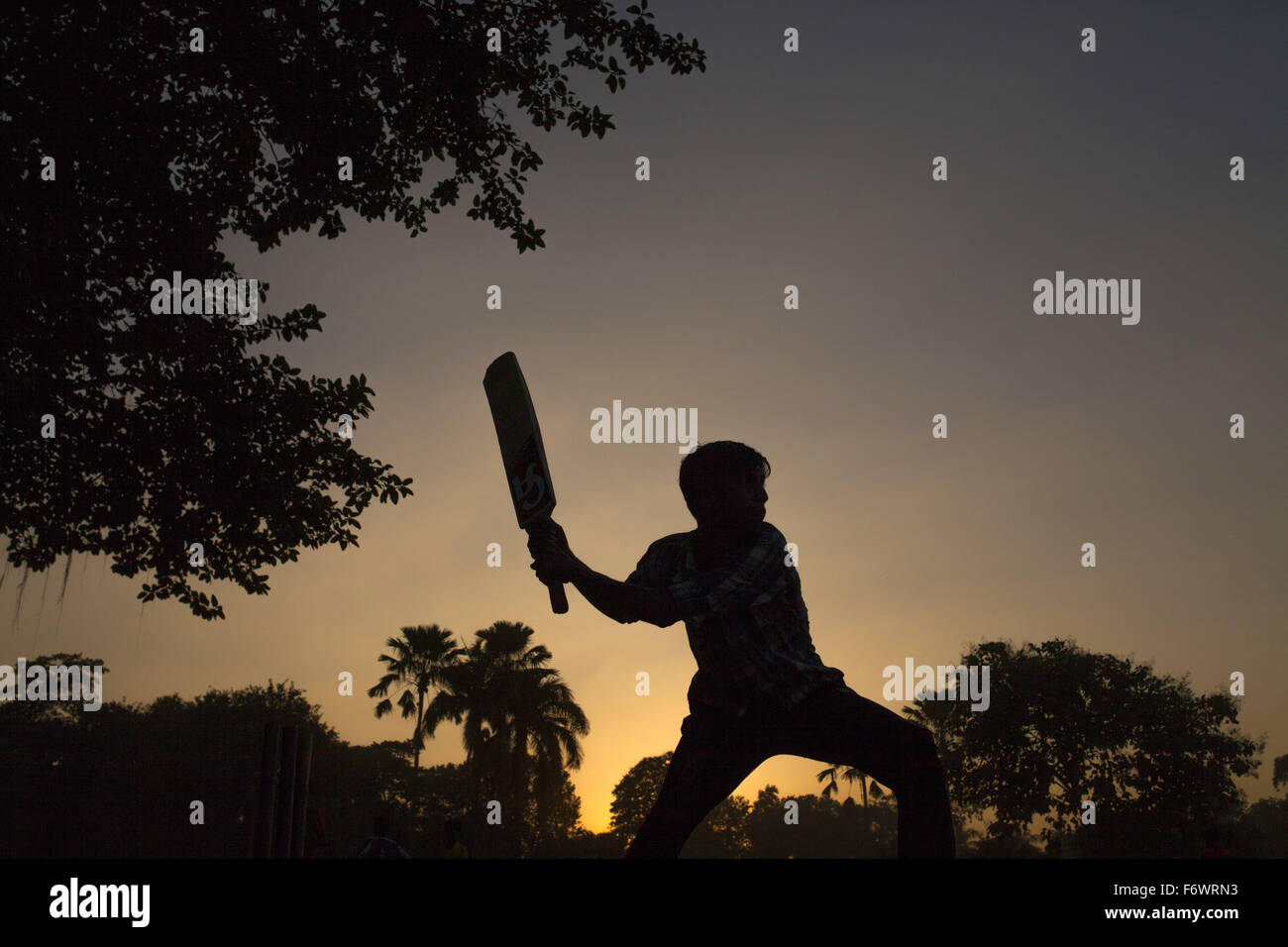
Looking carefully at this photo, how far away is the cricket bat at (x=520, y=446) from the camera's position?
371 cm

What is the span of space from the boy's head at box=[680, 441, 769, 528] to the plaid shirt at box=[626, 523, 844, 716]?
0.17m

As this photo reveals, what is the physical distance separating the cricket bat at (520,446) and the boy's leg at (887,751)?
3.73 ft

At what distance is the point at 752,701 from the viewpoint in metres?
3.20

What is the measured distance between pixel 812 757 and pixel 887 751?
0.98ft

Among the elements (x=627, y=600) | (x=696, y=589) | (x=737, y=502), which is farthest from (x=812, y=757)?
(x=737, y=502)

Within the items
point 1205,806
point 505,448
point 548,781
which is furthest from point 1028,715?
point 505,448

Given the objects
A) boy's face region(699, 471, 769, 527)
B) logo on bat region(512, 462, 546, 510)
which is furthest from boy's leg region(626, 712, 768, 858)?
logo on bat region(512, 462, 546, 510)

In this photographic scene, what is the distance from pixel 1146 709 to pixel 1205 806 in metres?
4.70

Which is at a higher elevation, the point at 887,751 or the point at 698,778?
the point at 887,751

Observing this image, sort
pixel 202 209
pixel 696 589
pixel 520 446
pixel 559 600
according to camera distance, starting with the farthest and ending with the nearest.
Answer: pixel 202 209
pixel 520 446
pixel 559 600
pixel 696 589

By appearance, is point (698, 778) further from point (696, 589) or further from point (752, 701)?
point (696, 589)

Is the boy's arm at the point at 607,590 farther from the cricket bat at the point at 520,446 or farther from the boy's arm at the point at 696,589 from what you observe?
the cricket bat at the point at 520,446

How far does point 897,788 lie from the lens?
2918mm

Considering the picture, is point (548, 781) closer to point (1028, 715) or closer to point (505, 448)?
point (1028, 715)
